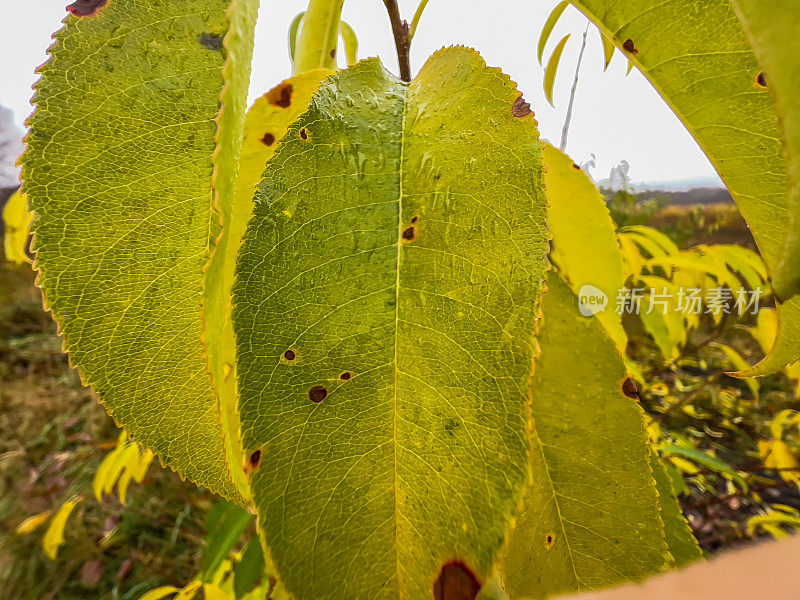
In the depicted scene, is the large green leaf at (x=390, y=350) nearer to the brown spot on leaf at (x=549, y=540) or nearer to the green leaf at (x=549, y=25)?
the brown spot on leaf at (x=549, y=540)

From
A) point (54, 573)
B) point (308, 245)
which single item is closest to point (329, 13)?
point (308, 245)

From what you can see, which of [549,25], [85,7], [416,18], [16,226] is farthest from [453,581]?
[16,226]

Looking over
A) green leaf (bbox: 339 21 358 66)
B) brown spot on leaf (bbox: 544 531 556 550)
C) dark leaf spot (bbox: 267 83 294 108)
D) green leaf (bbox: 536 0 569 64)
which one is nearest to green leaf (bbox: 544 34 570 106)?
green leaf (bbox: 536 0 569 64)

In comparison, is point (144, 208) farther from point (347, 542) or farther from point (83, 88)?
point (347, 542)

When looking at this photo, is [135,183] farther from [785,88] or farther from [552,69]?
[552,69]

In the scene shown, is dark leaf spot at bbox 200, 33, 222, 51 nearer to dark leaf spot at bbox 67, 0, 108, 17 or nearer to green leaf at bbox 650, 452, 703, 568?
dark leaf spot at bbox 67, 0, 108, 17
